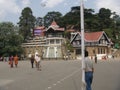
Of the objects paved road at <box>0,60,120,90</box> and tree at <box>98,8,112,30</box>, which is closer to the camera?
paved road at <box>0,60,120,90</box>

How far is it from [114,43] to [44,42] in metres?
24.0

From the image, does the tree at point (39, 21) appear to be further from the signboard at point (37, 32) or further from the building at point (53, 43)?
the building at point (53, 43)

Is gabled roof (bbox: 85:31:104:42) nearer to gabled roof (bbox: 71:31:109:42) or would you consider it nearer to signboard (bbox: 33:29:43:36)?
gabled roof (bbox: 71:31:109:42)

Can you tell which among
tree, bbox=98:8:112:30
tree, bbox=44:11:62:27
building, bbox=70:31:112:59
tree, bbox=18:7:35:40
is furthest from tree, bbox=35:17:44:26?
building, bbox=70:31:112:59

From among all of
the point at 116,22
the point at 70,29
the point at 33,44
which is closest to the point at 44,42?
the point at 33,44

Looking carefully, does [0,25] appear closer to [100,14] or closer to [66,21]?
[66,21]

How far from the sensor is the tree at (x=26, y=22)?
139163 millimetres

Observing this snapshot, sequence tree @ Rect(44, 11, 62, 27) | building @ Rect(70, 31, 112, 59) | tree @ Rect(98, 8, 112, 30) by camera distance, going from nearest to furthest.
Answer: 1. building @ Rect(70, 31, 112, 59)
2. tree @ Rect(98, 8, 112, 30)
3. tree @ Rect(44, 11, 62, 27)

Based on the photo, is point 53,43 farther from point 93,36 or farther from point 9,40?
point 9,40

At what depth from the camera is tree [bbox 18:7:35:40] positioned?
139 meters

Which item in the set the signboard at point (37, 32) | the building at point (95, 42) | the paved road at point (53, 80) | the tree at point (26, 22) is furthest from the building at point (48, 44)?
the paved road at point (53, 80)

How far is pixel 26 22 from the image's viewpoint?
144875mm

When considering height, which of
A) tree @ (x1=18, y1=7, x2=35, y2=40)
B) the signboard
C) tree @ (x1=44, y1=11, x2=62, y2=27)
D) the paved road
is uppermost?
tree @ (x1=44, y1=11, x2=62, y2=27)

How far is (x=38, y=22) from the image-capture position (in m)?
167
